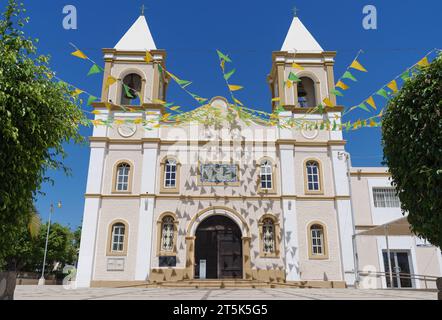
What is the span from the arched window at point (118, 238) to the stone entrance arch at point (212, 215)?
332cm

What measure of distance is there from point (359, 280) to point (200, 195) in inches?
354

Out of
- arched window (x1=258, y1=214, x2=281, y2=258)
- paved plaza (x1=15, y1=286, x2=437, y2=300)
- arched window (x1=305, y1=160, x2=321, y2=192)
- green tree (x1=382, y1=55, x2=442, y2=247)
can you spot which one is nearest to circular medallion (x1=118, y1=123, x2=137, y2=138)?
arched window (x1=258, y1=214, x2=281, y2=258)

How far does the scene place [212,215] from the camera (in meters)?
19.2

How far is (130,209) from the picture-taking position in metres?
18.9

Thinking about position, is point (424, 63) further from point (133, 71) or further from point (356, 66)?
point (133, 71)

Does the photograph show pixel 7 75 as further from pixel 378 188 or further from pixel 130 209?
pixel 378 188

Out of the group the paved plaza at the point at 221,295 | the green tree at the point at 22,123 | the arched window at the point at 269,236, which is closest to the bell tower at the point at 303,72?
the arched window at the point at 269,236

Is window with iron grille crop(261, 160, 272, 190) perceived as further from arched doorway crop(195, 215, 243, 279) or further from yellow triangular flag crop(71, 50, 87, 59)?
yellow triangular flag crop(71, 50, 87, 59)

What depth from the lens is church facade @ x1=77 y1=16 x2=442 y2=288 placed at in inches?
712

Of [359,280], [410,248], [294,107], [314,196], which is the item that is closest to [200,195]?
[314,196]

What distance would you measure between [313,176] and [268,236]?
4162 millimetres

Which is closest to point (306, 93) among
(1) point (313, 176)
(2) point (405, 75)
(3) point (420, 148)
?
(1) point (313, 176)

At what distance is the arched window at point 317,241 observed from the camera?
60.4ft

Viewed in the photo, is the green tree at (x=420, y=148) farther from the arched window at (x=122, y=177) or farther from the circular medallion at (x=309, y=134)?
the arched window at (x=122, y=177)
